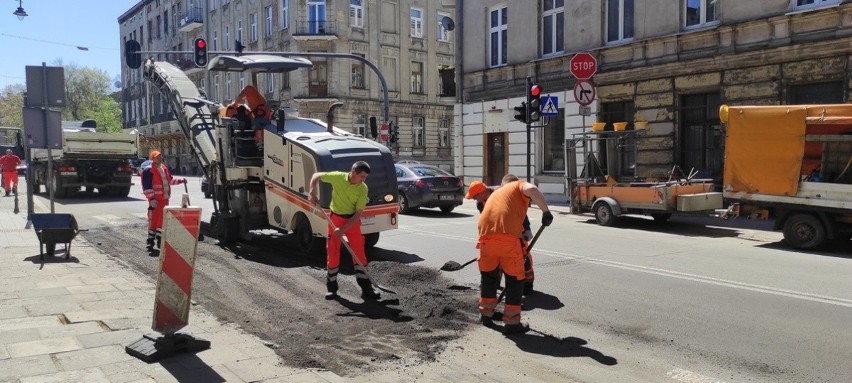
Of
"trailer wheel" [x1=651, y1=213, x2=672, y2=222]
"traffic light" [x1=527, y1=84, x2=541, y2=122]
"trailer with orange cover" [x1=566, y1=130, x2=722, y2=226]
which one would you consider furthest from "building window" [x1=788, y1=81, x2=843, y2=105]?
"traffic light" [x1=527, y1=84, x2=541, y2=122]

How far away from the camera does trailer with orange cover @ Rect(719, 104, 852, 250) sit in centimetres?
1082

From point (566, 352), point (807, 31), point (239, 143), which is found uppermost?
point (807, 31)

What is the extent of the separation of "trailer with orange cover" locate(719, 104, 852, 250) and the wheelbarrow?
10936 millimetres

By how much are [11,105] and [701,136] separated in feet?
256

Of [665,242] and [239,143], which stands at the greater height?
[239,143]

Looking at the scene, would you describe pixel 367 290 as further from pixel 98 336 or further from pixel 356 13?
pixel 356 13

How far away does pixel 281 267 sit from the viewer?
9141mm

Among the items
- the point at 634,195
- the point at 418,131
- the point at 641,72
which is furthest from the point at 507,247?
the point at 418,131

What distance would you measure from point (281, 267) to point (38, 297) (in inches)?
117

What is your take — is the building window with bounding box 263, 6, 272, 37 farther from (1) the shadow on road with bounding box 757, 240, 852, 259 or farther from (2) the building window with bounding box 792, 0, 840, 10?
(1) the shadow on road with bounding box 757, 240, 852, 259

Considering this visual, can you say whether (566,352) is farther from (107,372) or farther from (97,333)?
(97,333)

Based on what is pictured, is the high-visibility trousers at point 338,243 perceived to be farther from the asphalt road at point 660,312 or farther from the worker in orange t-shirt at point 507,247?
the worker in orange t-shirt at point 507,247

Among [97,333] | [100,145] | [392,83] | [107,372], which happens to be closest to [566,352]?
[107,372]

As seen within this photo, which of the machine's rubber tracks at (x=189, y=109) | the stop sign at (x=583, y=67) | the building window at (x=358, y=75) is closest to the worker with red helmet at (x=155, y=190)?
the machine's rubber tracks at (x=189, y=109)
